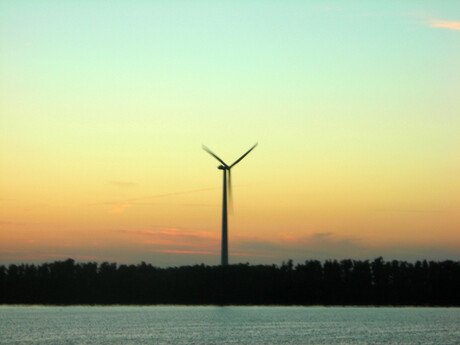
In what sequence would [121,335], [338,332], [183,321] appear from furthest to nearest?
1. [183,321]
2. [338,332]
3. [121,335]

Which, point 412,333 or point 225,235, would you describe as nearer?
point 412,333

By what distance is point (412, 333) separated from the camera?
150250mm

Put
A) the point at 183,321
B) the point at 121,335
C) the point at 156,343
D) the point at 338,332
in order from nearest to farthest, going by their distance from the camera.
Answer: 1. the point at 156,343
2. the point at 121,335
3. the point at 338,332
4. the point at 183,321

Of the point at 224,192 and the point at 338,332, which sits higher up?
the point at 224,192

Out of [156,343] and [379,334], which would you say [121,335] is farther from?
[379,334]

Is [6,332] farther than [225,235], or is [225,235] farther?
[225,235]

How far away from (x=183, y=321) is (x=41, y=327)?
33.7 m

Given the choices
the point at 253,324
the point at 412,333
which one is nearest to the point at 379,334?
the point at 412,333

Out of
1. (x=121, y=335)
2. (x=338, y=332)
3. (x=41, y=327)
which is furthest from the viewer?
(x=41, y=327)

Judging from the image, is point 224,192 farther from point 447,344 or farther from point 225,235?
point 447,344

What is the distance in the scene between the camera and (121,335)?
141500 millimetres

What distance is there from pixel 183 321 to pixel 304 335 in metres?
50.0

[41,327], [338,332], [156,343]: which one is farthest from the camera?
[41,327]

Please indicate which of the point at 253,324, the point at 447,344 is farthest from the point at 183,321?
the point at 447,344
